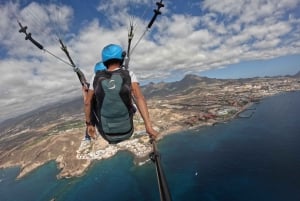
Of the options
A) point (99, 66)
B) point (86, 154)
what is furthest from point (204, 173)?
point (99, 66)

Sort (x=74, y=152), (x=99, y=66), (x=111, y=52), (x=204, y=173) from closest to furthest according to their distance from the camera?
(x=111, y=52)
(x=99, y=66)
(x=204, y=173)
(x=74, y=152)

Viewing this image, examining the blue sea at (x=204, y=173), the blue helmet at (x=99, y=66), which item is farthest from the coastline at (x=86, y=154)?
the blue helmet at (x=99, y=66)

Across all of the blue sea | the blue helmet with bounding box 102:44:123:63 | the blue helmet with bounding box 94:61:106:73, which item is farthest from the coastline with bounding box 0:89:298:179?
the blue helmet with bounding box 102:44:123:63

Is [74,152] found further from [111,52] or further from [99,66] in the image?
[111,52]

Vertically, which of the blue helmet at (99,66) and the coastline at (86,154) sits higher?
the blue helmet at (99,66)

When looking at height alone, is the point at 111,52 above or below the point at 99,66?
above

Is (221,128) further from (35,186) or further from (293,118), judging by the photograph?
(35,186)

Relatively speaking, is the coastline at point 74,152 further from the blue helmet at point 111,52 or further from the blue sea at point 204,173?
the blue helmet at point 111,52
